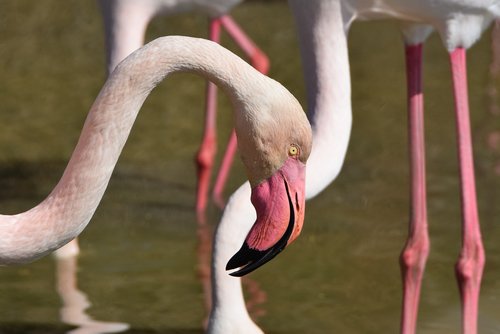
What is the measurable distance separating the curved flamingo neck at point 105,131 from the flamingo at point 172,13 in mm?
1943

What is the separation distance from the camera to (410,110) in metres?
4.95

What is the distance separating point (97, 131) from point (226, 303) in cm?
99

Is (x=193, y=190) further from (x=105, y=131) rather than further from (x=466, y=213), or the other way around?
(x=105, y=131)

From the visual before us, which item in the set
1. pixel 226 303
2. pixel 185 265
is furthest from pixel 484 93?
pixel 226 303

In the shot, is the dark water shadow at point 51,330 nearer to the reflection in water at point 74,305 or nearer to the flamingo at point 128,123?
the reflection in water at point 74,305

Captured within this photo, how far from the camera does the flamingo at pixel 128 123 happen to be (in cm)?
331

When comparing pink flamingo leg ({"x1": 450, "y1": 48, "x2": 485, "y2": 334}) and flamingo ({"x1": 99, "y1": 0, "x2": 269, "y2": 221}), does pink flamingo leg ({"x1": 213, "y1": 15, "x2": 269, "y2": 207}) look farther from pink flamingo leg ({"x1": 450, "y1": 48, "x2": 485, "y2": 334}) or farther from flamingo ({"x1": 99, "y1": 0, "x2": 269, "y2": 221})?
pink flamingo leg ({"x1": 450, "y1": 48, "x2": 485, "y2": 334})

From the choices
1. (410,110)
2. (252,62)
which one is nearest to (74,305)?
(410,110)

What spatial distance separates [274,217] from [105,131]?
1.73ft

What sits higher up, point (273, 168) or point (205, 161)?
point (205, 161)

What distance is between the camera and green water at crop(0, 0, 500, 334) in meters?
5.24

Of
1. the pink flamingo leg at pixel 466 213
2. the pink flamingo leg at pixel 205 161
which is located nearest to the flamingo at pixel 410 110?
the pink flamingo leg at pixel 466 213

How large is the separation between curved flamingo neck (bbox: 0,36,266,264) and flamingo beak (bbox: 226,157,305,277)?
25 centimetres

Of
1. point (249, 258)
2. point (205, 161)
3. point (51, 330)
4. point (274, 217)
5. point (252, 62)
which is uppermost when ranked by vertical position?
point (252, 62)
